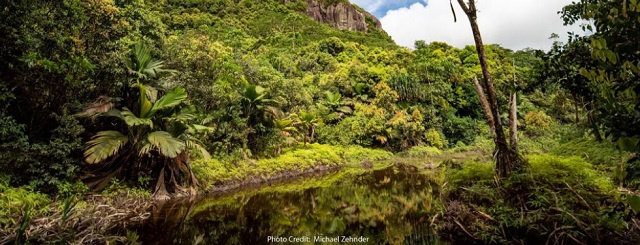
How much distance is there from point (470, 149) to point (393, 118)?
7.61 meters

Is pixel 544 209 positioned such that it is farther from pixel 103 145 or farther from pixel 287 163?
pixel 287 163

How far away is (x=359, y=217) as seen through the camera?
7.33m

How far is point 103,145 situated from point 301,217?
515 cm

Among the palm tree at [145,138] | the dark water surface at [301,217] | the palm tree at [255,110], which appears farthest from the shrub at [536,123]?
the palm tree at [145,138]

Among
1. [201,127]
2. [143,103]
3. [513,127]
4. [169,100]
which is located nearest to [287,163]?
[201,127]

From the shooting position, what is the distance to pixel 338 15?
259 ft

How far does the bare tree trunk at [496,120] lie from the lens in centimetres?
571

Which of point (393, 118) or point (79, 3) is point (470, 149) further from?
point (79, 3)

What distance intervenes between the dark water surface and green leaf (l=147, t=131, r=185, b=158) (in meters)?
1.39

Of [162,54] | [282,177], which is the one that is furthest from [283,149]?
[162,54]

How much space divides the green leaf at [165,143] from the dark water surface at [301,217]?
4.56 feet

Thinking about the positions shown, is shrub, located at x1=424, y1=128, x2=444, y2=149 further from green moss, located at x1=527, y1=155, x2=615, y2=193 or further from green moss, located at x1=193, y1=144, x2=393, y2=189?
green moss, located at x1=527, y1=155, x2=615, y2=193

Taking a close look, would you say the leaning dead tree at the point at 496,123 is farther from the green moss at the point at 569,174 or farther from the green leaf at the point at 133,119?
the green leaf at the point at 133,119

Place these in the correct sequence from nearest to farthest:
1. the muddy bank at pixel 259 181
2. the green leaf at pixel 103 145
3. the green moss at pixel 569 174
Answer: the green moss at pixel 569 174 < the green leaf at pixel 103 145 < the muddy bank at pixel 259 181
